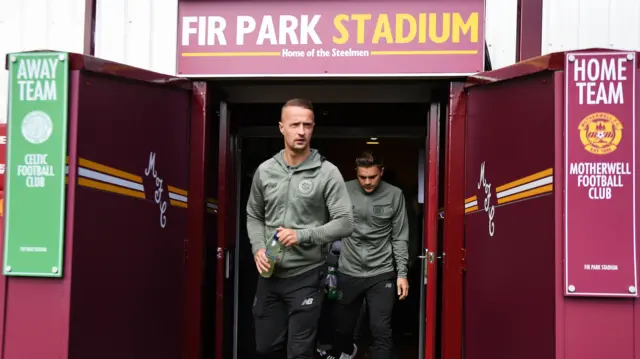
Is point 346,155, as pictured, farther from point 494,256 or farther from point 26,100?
point 26,100

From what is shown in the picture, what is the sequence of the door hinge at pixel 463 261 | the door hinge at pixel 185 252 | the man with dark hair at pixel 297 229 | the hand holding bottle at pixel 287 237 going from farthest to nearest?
the door hinge at pixel 185 252
the door hinge at pixel 463 261
the man with dark hair at pixel 297 229
the hand holding bottle at pixel 287 237

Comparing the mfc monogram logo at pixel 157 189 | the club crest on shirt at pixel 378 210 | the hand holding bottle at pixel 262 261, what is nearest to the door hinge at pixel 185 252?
the mfc monogram logo at pixel 157 189

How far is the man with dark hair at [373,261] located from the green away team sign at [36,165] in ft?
7.71

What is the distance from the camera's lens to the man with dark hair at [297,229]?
407 centimetres

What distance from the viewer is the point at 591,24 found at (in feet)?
17.0

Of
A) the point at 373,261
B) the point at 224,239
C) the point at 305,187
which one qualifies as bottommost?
the point at 373,261

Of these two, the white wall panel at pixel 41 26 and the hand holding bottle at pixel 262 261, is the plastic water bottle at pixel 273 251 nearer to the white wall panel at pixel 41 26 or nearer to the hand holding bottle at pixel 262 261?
the hand holding bottle at pixel 262 261

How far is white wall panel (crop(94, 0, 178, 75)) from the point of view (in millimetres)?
5387

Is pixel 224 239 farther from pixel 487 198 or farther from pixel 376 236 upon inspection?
pixel 487 198

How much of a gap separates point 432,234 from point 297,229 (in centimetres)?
127

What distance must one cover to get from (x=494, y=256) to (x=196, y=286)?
1.89 meters

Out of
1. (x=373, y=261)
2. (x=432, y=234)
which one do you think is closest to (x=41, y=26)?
(x=373, y=261)

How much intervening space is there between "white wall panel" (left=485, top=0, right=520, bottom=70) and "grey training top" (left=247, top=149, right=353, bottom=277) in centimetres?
176

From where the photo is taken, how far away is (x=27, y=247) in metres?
3.72
